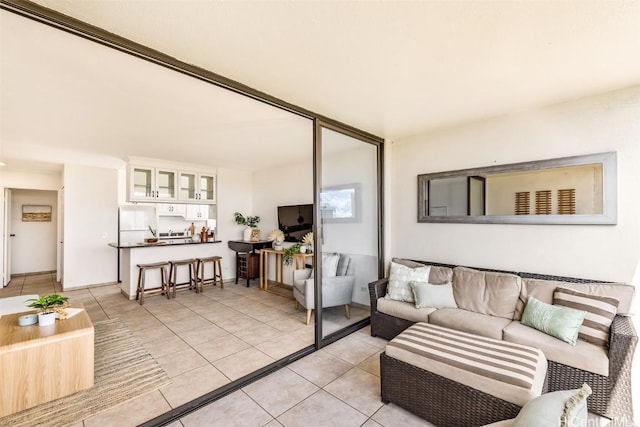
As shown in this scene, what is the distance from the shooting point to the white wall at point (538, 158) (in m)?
2.34

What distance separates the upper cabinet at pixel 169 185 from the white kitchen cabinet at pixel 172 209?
0.45 metres

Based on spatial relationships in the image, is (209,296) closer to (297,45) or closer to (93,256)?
(93,256)

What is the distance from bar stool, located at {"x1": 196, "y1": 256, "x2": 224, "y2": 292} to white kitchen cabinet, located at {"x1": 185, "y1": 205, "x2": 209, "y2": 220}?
3.61 feet

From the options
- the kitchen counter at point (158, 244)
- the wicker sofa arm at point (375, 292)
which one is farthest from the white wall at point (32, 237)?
the wicker sofa arm at point (375, 292)

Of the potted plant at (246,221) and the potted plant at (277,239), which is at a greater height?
the potted plant at (246,221)

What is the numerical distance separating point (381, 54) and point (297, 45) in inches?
22.7

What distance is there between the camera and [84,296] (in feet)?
16.3

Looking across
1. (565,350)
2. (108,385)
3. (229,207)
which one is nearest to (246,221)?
(229,207)

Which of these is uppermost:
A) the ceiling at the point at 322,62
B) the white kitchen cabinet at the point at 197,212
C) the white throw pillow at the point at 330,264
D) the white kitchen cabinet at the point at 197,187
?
the ceiling at the point at 322,62

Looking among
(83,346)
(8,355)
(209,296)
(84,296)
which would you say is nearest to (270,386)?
(83,346)

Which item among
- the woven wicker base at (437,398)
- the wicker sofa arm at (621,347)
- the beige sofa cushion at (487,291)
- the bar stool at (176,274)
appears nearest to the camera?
the woven wicker base at (437,398)

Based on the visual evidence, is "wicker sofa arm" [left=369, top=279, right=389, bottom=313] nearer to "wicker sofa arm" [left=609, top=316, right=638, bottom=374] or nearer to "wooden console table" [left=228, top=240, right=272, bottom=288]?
"wicker sofa arm" [left=609, top=316, right=638, bottom=374]

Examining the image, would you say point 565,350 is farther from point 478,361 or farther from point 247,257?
point 247,257

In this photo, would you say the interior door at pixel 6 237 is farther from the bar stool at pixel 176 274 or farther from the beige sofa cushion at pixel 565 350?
the beige sofa cushion at pixel 565 350
